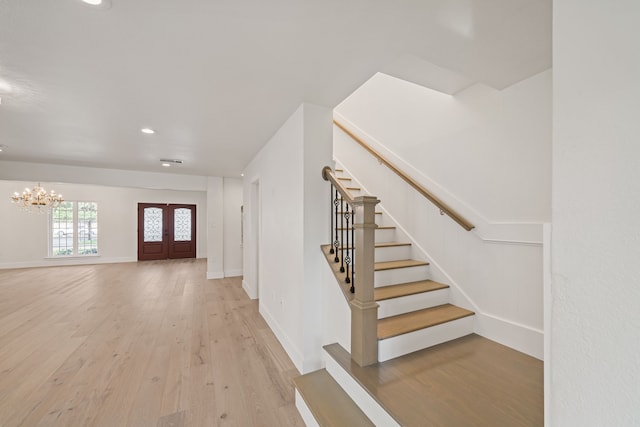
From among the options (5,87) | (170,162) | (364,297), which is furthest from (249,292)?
(5,87)

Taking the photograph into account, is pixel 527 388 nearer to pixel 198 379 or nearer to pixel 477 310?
pixel 477 310

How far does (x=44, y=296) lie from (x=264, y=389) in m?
5.15

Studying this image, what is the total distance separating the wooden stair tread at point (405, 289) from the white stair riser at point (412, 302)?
0.10 ft

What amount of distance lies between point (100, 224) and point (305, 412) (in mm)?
9566

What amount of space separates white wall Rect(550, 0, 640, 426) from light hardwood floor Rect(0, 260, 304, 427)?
1734mm

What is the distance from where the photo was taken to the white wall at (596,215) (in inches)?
23.3

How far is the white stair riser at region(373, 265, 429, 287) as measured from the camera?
94.2 inches

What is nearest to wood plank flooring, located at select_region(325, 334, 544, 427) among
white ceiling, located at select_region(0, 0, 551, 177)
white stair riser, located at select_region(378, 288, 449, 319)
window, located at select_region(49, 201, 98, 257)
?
white stair riser, located at select_region(378, 288, 449, 319)

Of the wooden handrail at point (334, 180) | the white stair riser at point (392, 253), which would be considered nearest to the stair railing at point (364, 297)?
the wooden handrail at point (334, 180)

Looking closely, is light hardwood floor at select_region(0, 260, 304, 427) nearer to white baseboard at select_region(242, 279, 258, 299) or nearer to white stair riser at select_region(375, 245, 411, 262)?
white baseboard at select_region(242, 279, 258, 299)

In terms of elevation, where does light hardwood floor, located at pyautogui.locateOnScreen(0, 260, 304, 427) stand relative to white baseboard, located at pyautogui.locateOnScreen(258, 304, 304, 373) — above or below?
below

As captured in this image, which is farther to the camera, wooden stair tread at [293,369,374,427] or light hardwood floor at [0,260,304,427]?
light hardwood floor at [0,260,304,427]

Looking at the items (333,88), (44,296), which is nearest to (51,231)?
(44,296)

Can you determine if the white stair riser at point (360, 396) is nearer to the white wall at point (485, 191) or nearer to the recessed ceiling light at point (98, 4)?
the white wall at point (485, 191)
